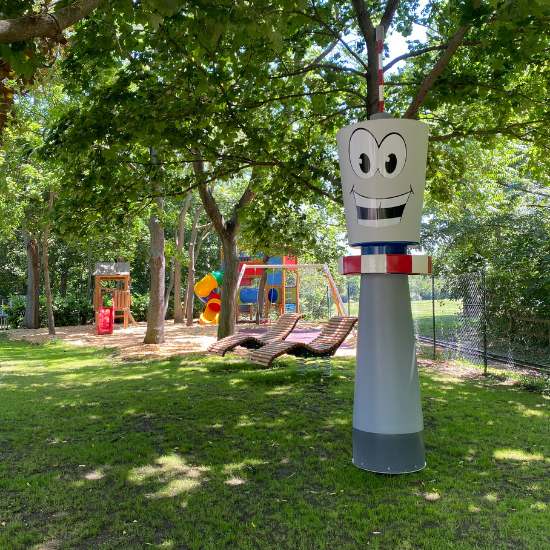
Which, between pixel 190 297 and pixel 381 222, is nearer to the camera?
pixel 381 222

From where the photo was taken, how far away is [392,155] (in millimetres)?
4289

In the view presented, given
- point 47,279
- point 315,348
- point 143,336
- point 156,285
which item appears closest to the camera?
point 315,348

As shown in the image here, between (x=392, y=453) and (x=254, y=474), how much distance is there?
3.89 feet

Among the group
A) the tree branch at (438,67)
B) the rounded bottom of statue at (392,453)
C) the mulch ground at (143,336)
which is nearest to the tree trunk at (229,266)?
the mulch ground at (143,336)

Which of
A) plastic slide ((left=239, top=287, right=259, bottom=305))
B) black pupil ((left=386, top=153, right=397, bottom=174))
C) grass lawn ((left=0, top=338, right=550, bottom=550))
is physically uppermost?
black pupil ((left=386, top=153, right=397, bottom=174))

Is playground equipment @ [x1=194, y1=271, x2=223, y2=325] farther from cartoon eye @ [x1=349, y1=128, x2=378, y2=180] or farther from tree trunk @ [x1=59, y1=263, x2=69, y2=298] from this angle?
cartoon eye @ [x1=349, y1=128, x2=378, y2=180]

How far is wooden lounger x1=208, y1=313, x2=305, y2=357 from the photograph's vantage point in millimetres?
10000

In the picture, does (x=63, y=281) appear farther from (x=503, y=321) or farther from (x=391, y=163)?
(x=391, y=163)

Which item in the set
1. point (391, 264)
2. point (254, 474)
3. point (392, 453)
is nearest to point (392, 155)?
point (391, 264)

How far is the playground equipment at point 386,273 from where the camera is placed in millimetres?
4281

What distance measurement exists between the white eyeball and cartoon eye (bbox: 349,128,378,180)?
0.05 meters

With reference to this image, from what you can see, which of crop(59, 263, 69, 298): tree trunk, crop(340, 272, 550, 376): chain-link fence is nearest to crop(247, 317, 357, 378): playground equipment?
crop(340, 272, 550, 376): chain-link fence

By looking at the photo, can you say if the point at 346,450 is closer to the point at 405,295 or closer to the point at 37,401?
the point at 405,295

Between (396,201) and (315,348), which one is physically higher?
(396,201)
